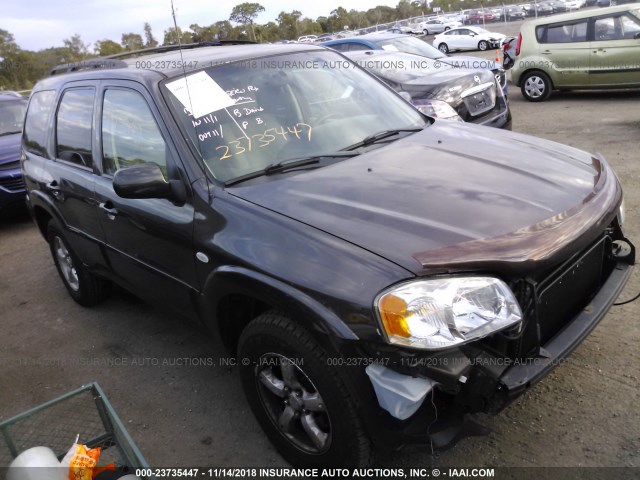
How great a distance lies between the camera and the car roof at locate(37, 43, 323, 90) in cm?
305

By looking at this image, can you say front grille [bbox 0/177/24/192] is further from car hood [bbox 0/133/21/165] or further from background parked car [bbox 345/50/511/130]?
background parked car [bbox 345/50/511/130]

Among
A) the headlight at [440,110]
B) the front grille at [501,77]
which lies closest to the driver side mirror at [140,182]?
the headlight at [440,110]

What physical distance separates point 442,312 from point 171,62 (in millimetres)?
2281

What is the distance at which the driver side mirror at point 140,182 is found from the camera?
2.57m

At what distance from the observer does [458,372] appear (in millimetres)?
1899

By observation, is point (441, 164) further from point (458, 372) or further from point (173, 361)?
point (173, 361)

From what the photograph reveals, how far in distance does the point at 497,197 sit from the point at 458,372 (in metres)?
0.83

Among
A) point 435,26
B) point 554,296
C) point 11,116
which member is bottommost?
point 554,296

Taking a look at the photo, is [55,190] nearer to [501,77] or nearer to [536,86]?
[501,77]

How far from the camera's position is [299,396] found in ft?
7.87

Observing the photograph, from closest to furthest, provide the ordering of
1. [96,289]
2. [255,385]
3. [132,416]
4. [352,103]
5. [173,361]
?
[255,385] < [132,416] < [352,103] < [173,361] < [96,289]

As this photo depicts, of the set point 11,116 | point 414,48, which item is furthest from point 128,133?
point 414,48

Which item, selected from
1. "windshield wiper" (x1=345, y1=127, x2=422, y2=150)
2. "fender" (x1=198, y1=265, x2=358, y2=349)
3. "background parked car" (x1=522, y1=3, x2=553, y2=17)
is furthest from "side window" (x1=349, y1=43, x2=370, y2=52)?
"background parked car" (x1=522, y1=3, x2=553, y2=17)

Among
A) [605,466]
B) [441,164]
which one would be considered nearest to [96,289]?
[441,164]
